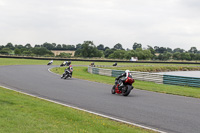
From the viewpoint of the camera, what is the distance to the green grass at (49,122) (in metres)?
6.23

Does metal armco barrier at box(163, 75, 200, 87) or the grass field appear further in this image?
metal armco barrier at box(163, 75, 200, 87)

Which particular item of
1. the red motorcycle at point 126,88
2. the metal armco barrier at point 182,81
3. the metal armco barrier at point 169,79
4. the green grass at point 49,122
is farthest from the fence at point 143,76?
the green grass at point 49,122

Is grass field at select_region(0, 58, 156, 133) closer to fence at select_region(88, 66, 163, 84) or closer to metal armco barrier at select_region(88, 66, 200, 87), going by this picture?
metal armco barrier at select_region(88, 66, 200, 87)

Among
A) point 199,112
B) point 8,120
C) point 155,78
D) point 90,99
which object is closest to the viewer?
point 8,120

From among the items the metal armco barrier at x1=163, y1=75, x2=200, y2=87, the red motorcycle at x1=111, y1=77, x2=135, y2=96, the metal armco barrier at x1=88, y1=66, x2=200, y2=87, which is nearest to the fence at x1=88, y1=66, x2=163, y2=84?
the metal armco barrier at x1=88, y1=66, x2=200, y2=87

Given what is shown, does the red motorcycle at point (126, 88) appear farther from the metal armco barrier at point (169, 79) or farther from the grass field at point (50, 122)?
the metal armco barrier at point (169, 79)

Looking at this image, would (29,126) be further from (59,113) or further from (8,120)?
(59,113)

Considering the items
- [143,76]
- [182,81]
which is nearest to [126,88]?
[182,81]

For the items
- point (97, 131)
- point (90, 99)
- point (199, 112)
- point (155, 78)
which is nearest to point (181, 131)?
point (97, 131)

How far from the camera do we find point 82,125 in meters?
6.86

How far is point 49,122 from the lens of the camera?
273 inches

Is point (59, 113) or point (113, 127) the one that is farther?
point (59, 113)

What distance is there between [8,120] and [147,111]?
4622 mm

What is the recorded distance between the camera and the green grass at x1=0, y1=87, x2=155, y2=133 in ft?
20.4
